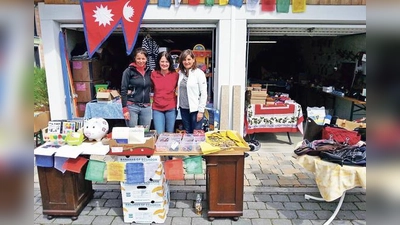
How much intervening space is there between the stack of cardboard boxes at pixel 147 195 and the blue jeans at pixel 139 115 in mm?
975

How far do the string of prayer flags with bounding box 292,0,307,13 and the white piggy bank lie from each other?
3.31 meters

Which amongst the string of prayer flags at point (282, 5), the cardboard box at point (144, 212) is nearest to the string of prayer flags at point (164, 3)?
the string of prayer flags at point (282, 5)

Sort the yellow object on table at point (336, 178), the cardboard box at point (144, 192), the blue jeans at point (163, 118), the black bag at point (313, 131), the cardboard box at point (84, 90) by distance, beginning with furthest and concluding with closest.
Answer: the cardboard box at point (84, 90), the blue jeans at point (163, 118), the black bag at point (313, 131), the cardboard box at point (144, 192), the yellow object on table at point (336, 178)

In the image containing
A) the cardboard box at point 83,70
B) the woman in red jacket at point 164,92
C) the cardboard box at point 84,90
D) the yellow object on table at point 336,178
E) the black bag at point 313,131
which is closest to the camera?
the yellow object on table at point 336,178

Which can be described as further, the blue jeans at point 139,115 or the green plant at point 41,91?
the green plant at point 41,91

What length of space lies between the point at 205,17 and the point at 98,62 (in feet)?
7.79

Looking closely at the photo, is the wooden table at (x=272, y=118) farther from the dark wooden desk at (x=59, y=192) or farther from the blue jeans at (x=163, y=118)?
the dark wooden desk at (x=59, y=192)

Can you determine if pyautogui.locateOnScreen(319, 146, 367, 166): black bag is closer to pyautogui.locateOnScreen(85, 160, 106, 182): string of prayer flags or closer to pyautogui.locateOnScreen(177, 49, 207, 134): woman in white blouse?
pyautogui.locateOnScreen(177, 49, 207, 134): woman in white blouse

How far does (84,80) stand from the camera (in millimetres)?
4871

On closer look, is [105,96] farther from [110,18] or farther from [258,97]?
[258,97]

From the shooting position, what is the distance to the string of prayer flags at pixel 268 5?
4113 mm

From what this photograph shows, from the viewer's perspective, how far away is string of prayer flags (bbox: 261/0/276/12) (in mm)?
4113

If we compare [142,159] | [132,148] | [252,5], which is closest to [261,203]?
[142,159]

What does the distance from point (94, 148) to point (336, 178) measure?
7.32ft
